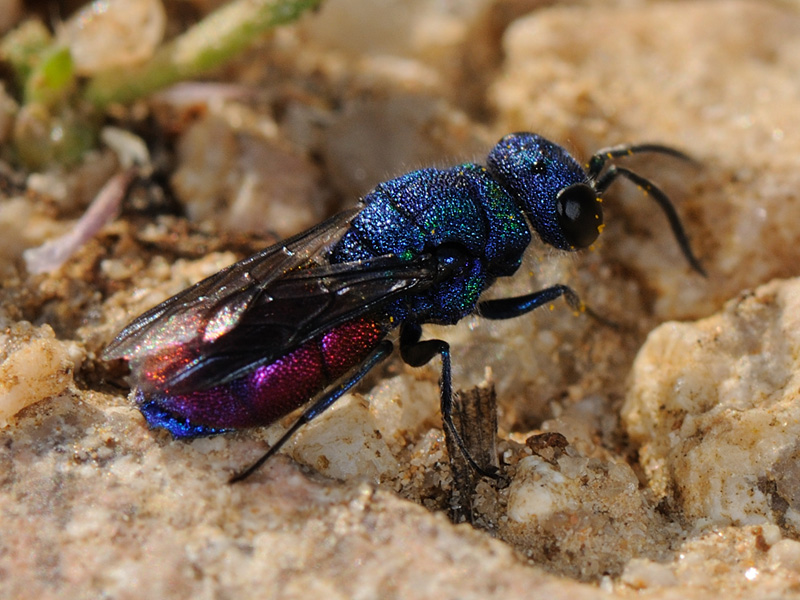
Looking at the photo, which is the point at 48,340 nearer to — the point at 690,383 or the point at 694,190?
the point at 690,383

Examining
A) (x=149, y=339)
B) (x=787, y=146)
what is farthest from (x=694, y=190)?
(x=149, y=339)

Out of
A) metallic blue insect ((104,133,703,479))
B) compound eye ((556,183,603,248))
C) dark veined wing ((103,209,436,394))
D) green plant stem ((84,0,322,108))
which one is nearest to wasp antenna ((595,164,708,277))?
metallic blue insect ((104,133,703,479))

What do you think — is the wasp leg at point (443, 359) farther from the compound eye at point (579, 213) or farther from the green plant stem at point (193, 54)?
the green plant stem at point (193, 54)

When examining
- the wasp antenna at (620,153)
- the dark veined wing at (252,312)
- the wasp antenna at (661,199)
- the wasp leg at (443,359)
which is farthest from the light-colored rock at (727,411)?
the dark veined wing at (252,312)

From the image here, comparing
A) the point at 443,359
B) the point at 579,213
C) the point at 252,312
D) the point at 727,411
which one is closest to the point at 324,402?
the point at 252,312

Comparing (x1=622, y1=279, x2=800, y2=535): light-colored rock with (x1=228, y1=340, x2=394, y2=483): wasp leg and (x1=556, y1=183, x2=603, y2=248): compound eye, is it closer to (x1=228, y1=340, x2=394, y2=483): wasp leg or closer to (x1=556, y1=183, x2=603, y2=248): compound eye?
(x1=556, y1=183, x2=603, y2=248): compound eye
